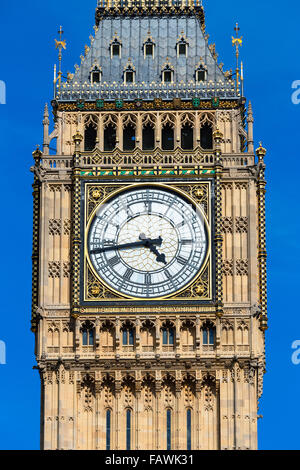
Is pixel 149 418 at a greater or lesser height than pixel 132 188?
lesser

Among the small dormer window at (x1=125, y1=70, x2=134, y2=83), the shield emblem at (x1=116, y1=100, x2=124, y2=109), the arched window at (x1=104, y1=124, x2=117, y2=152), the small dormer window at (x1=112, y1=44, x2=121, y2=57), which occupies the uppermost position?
the small dormer window at (x1=112, y1=44, x2=121, y2=57)

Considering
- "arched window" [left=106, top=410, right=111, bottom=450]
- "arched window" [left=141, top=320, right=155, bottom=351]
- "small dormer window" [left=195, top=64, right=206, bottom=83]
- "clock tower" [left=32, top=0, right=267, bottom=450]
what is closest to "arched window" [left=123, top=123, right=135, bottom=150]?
"clock tower" [left=32, top=0, right=267, bottom=450]

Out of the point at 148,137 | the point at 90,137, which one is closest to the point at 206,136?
the point at 148,137

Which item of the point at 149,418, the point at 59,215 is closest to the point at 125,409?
the point at 149,418

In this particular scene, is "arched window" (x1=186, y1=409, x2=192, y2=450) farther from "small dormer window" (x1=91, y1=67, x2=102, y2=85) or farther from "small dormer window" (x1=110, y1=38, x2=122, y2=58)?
"small dormer window" (x1=110, y1=38, x2=122, y2=58)

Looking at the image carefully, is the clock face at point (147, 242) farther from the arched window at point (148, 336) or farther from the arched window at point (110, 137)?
the arched window at point (110, 137)

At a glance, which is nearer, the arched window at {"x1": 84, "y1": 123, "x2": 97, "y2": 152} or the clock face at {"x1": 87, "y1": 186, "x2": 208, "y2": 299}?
the clock face at {"x1": 87, "y1": 186, "x2": 208, "y2": 299}

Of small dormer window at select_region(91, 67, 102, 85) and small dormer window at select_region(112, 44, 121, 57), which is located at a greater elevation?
small dormer window at select_region(112, 44, 121, 57)
